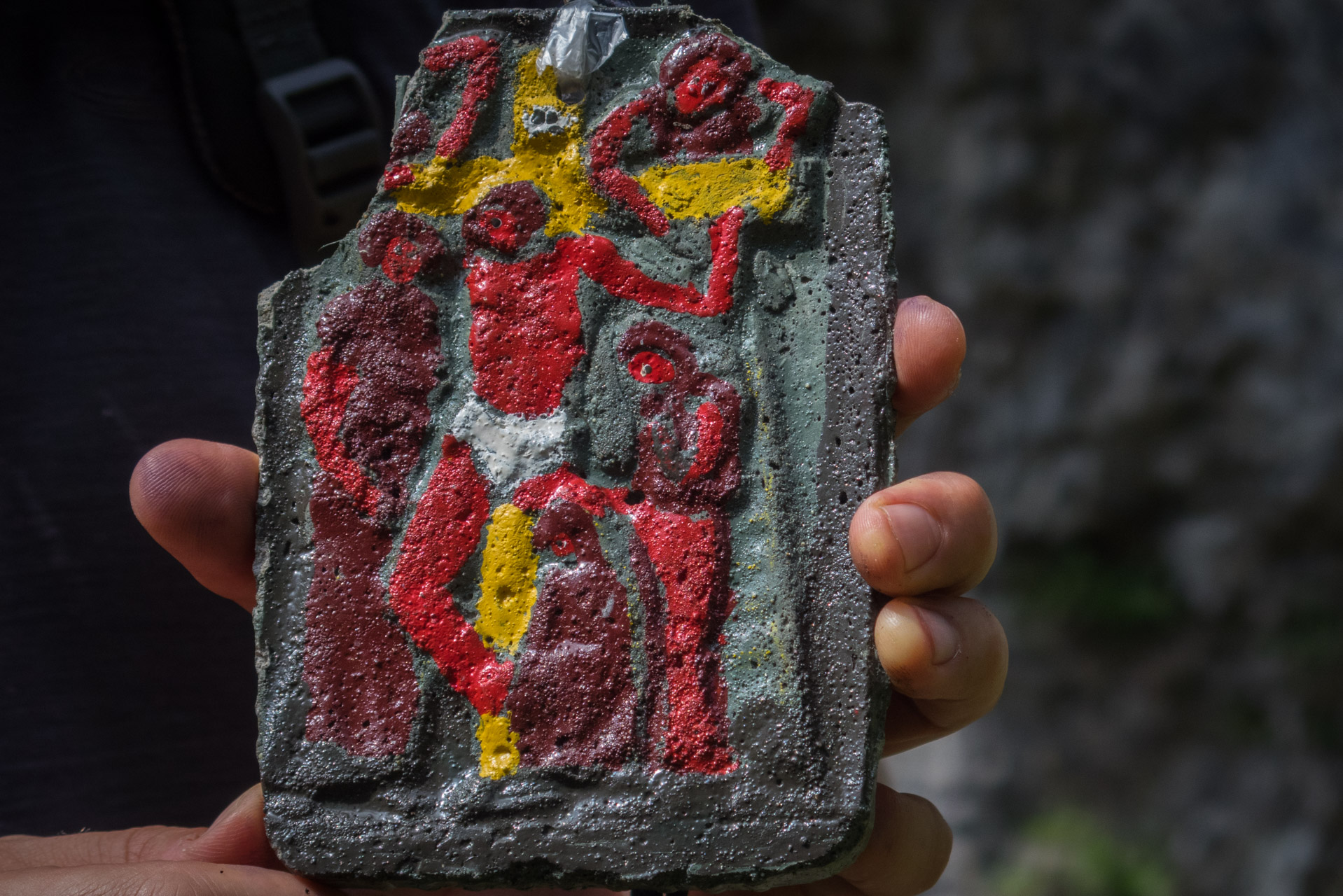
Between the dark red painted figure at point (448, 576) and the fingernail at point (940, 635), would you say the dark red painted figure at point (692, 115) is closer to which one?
the dark red painted figure at point (448, 576)

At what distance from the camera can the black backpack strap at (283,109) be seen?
1.48 metres

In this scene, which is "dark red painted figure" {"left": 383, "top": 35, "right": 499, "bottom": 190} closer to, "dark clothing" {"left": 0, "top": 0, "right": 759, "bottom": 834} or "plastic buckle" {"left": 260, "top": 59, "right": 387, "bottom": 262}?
"plastic buckle" {"left": 260, "top": 59, "right": 387, "bottom": 262}

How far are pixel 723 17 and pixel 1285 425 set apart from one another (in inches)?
68.2

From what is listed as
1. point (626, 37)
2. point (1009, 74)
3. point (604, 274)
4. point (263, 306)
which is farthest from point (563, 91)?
point (1009, 74)

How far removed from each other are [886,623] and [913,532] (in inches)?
4.1

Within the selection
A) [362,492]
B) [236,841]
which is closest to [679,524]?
[362,492]

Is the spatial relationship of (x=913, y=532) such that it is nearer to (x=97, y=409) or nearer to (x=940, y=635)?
(x=940, y=635)

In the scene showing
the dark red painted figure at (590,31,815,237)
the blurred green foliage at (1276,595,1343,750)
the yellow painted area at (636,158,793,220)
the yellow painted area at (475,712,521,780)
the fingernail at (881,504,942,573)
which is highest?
the dark red painted figure at (590,31,815,237)

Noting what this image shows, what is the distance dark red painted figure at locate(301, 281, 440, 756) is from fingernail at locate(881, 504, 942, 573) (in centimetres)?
54

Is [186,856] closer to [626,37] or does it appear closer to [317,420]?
[317,420]

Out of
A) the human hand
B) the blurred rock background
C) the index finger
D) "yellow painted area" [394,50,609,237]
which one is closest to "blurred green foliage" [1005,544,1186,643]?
the blurred rock background

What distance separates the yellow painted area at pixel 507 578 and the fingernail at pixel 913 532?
1.31ft

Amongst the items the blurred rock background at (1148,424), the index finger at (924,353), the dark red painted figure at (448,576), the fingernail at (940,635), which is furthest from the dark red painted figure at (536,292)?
the blurred rock background at (1148,424)

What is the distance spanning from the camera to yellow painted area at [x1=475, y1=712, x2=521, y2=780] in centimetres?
113
